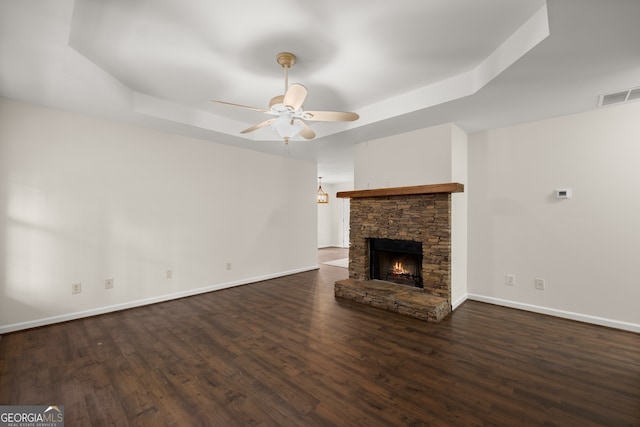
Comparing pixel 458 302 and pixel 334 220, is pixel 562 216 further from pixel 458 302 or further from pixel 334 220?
pixel 334 220

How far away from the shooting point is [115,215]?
3561mm

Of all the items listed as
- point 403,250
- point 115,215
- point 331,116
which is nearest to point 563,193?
point 403,250

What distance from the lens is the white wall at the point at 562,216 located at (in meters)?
2.95

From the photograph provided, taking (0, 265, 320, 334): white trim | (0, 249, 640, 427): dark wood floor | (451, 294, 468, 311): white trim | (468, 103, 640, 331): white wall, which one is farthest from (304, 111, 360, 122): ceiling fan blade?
(0, 265, 320, 334): white trim

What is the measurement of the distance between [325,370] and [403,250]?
2.40m

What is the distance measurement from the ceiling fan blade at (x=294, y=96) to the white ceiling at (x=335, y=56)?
45 cm

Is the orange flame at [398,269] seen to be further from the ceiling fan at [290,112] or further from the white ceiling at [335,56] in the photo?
the ceiling fan at [290,112]

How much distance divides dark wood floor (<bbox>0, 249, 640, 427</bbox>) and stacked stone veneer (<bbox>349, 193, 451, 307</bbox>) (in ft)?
2.09

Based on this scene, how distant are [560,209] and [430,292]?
191cm

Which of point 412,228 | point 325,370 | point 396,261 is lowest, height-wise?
point 325,370

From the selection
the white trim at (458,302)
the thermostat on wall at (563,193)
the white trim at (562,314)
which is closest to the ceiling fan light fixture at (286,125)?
the white trim at (458,302)

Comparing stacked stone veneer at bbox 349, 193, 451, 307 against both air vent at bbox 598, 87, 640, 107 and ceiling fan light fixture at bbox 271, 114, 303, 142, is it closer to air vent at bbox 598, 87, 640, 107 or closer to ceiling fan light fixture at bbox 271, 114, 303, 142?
air vent at bbox 598, 87, 640, 107

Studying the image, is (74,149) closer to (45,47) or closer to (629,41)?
(45,47)

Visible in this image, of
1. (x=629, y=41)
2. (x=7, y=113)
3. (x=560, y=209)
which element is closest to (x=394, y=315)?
(x=560, y=209)
